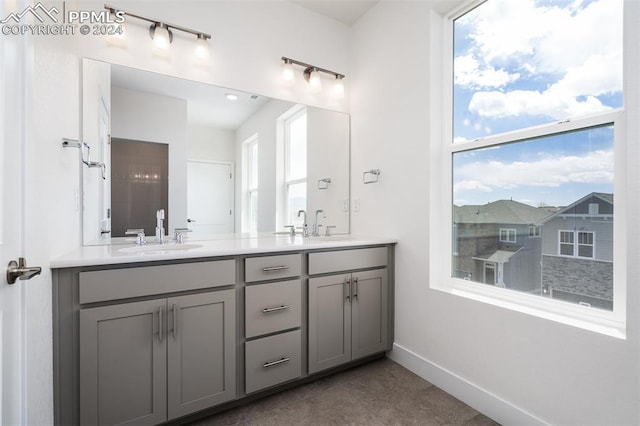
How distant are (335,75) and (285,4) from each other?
2.22ft

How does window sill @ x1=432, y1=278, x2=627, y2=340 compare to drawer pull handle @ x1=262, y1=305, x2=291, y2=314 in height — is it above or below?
above

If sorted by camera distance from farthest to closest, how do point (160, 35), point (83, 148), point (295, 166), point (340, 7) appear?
1. point (295, 166)
2. point (340, 7)
3. point (160, 35)
4. point (83, 148)

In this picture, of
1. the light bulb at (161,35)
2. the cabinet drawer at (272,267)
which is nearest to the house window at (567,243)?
the cabinet drawer at (272,267)

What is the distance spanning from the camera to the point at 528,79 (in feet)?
5.13

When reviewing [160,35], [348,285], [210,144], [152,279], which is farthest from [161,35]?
[348,285]

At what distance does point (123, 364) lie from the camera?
52.3 inches

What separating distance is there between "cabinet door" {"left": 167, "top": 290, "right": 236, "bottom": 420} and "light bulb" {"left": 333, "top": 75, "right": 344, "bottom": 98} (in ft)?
6.54

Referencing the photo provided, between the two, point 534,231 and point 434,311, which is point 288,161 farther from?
point 534,231

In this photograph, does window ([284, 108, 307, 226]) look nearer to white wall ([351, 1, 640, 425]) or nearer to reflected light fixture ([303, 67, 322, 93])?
reflected light fixture ([303, 67, 322, 93])

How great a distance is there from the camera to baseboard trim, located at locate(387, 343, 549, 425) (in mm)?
1481

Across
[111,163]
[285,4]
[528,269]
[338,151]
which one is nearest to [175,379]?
[111,163]

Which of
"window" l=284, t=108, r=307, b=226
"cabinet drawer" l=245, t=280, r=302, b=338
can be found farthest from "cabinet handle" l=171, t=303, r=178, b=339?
"window" l=284, t=108, r=307, b=226

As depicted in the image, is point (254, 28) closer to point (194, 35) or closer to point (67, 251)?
point (194, 35)

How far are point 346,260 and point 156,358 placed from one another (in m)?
1.20
